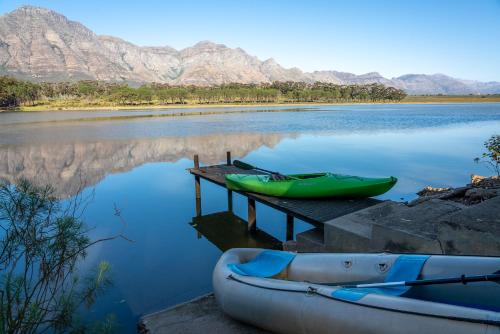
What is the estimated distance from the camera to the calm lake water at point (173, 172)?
23.3 ft

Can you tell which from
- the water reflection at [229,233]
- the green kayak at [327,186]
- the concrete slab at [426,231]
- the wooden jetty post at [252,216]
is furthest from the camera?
the wooden jetty post at [252,216]

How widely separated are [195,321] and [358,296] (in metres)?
2.25

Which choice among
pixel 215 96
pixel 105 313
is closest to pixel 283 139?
pixel 105 313

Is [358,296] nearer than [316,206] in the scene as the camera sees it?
Yes

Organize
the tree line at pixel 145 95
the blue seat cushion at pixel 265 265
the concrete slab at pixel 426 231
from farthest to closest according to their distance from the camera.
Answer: the tree line at pixel 145 95, the blue seat cushion at pixel 265 265, the concrete slab at pixel 426 231

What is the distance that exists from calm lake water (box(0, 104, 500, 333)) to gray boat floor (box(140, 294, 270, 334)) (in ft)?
3.00

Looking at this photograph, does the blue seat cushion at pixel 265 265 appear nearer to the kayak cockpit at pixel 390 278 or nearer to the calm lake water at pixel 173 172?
the kayak cockpit at pixel 390 278

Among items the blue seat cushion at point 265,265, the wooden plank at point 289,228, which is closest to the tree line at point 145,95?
the wooden plank at point 289,228

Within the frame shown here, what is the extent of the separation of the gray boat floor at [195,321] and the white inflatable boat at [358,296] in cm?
16

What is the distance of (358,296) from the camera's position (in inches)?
131

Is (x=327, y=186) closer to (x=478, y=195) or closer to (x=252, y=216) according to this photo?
(x=252, y=216)

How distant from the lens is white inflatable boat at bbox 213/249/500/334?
2.86 m

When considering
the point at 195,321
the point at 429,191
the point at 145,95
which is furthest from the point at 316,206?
the point at 145,95

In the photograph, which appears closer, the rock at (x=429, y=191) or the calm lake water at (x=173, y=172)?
the calm lake water at (x=173, y=172)
